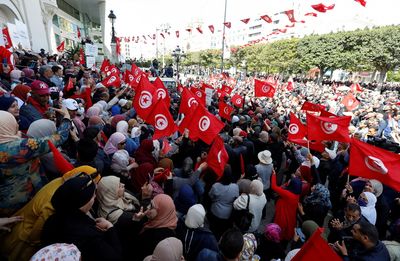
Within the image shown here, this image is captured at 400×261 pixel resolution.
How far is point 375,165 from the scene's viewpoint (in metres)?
3.56

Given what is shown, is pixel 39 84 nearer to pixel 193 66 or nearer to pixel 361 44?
pixel 361 44

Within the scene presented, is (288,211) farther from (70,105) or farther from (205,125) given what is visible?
(70,105)

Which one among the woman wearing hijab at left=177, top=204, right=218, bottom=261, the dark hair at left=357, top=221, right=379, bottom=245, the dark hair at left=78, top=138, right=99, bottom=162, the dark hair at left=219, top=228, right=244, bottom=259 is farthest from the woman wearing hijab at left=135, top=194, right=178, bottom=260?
the dark hair at left=357, top=221, right=379, bottom=245

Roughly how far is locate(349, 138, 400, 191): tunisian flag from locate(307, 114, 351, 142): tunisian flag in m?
0.99

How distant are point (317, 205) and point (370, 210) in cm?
68

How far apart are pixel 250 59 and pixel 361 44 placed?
78.3ft

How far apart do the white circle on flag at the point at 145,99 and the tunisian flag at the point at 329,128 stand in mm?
3351

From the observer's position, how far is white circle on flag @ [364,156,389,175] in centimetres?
348

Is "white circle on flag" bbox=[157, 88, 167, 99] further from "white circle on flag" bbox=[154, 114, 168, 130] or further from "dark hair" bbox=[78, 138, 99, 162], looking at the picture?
"dark hair" bbox=[78, 138, 99, 162]

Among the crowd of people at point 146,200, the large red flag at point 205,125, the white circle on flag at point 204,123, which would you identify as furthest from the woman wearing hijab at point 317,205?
the white circle on flag at point 204,123

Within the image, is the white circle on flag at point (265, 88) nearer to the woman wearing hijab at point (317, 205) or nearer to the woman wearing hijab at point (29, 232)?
the woman wearing hijab at point (317, 205)

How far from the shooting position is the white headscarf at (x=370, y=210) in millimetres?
3434

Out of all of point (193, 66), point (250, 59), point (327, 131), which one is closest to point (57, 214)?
point (327, 131)

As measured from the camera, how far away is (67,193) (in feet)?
5.63
